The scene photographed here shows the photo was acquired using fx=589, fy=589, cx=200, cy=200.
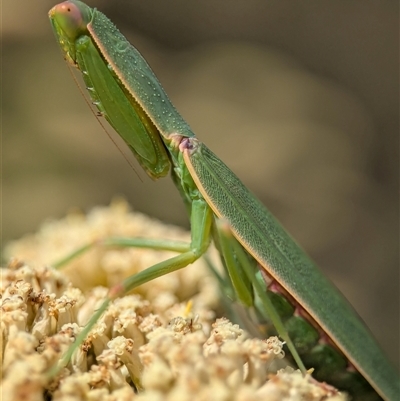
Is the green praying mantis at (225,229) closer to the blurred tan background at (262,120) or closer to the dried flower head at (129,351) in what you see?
the dried flower head at (129,351)

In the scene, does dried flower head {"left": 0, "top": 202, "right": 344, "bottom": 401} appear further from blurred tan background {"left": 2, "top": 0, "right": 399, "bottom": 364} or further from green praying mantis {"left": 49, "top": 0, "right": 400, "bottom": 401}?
blurred tan background {"left": 2, "top": 0, "right": 399, "bottom": 364}

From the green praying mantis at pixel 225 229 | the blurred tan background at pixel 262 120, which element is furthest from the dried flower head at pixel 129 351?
the blurred tan background at pixel 262 120

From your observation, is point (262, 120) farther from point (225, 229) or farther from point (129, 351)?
point (129, 351)

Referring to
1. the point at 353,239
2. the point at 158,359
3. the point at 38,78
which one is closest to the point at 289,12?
the point at 353,239

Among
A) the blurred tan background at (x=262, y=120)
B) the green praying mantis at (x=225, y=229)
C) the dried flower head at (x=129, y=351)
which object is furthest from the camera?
the blurred tan background at (x=262, y=120)

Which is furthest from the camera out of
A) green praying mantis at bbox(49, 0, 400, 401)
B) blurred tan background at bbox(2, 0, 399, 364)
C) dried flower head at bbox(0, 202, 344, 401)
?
blurred tan background at bbox(2, 0, 399, 364)

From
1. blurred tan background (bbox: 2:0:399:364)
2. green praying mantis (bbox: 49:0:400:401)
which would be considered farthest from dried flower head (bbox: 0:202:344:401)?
blurred tan background (bbox: 2:0:399:364)

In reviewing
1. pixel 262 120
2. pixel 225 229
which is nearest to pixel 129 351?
pixel 225 229
